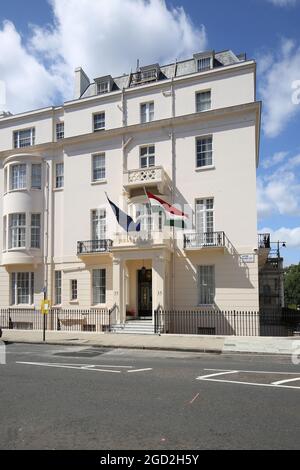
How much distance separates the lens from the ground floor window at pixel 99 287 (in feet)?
81.4

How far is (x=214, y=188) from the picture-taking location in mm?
23109

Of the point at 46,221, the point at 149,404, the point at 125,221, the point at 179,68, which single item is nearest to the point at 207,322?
the point at 125,221

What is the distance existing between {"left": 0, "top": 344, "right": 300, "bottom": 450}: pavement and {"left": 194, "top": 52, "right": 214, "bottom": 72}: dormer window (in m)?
18.6

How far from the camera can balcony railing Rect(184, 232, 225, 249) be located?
22.2 m

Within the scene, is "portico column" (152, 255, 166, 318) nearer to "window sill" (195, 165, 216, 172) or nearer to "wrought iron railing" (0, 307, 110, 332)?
"wrought iron railing" (0, 307, 110, 332)

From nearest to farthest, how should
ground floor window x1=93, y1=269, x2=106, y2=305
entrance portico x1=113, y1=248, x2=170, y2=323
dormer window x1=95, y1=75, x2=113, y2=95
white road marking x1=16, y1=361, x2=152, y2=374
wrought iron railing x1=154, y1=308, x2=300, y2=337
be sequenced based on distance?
white road marking x1=16, y1=361, x2=152, y2=374, wrought iron railing x1=154, y1=308, x2=300, y2=337, entrance portico x1=113, y1=248, x2=170, y2=323, ground floor window x1=93, y1=269, x2=106, y2=305, dormer window x1=95, y1=75, x2=113, y2=95

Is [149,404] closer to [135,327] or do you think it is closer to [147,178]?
[135,327]

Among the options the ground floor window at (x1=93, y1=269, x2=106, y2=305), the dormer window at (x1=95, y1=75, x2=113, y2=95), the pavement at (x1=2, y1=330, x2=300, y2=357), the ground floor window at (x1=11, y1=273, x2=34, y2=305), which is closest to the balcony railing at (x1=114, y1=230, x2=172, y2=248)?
the ground floor window at (x1=93, y1=269, x2=106, y2=305)

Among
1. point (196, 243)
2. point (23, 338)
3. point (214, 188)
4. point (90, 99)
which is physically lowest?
point (23, 338)

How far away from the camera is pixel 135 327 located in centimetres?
2161

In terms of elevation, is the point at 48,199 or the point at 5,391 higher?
the point at 48,199

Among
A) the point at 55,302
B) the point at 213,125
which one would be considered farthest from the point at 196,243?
the point at 55,302
